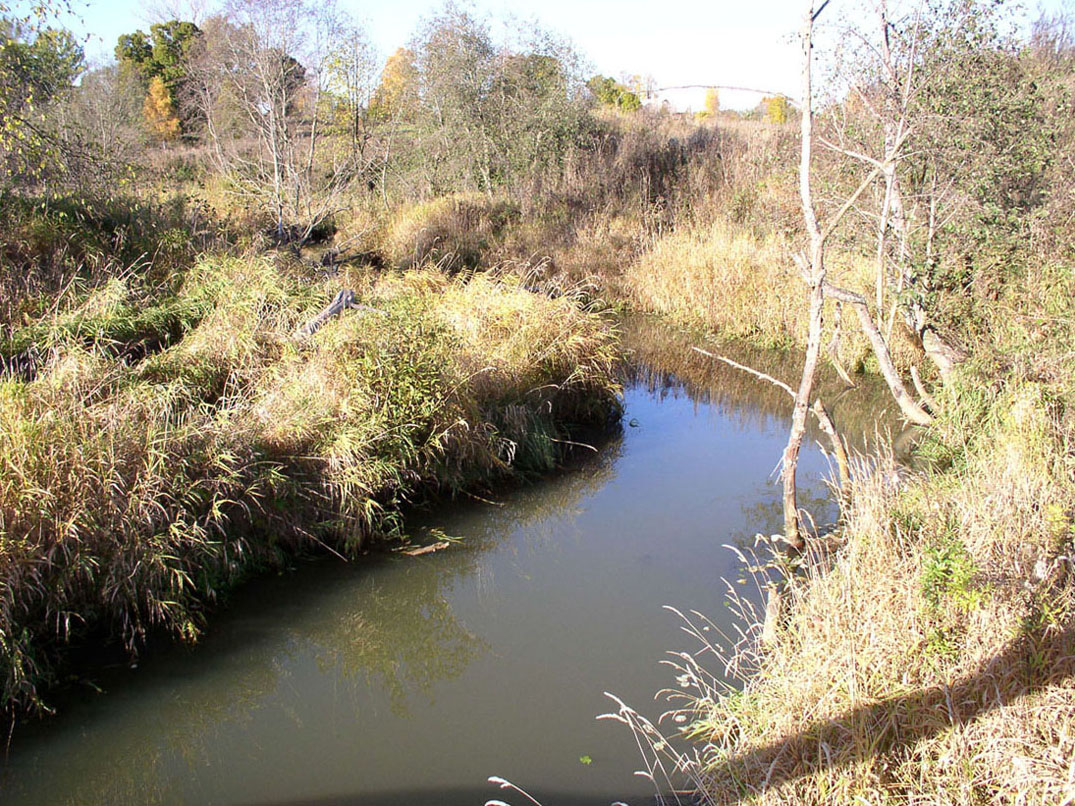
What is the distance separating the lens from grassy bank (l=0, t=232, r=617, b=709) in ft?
13.9

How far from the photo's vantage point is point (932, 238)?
7.89 metres

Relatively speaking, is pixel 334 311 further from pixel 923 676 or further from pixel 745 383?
pixel 923 676

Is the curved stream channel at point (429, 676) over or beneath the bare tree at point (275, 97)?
beneath

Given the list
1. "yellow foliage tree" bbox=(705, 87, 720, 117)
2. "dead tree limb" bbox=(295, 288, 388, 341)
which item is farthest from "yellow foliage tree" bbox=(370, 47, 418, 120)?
"yellow foliage tree" bbox=(705, 87, 720, 117)

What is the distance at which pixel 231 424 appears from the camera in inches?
204

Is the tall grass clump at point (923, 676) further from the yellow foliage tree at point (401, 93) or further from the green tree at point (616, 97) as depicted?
the green tree at point (616, 97)

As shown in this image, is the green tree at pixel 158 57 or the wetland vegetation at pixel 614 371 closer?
the wetland vegetation at pixel 614 371

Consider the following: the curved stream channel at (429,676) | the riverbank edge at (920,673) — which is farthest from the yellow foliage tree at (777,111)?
the riverbank edge at (920,673)

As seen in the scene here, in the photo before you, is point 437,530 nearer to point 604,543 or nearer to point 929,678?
point 604,543

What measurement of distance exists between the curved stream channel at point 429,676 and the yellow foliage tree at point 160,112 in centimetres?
2118

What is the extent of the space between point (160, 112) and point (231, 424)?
22303 mm

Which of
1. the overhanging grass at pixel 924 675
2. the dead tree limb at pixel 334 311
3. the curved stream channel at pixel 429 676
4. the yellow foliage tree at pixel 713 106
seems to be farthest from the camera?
the yellow foliage tree at pixel 713 106

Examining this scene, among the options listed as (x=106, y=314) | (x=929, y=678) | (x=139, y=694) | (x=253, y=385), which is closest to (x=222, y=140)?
(x=106, y=314)

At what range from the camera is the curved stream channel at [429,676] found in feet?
11.8
